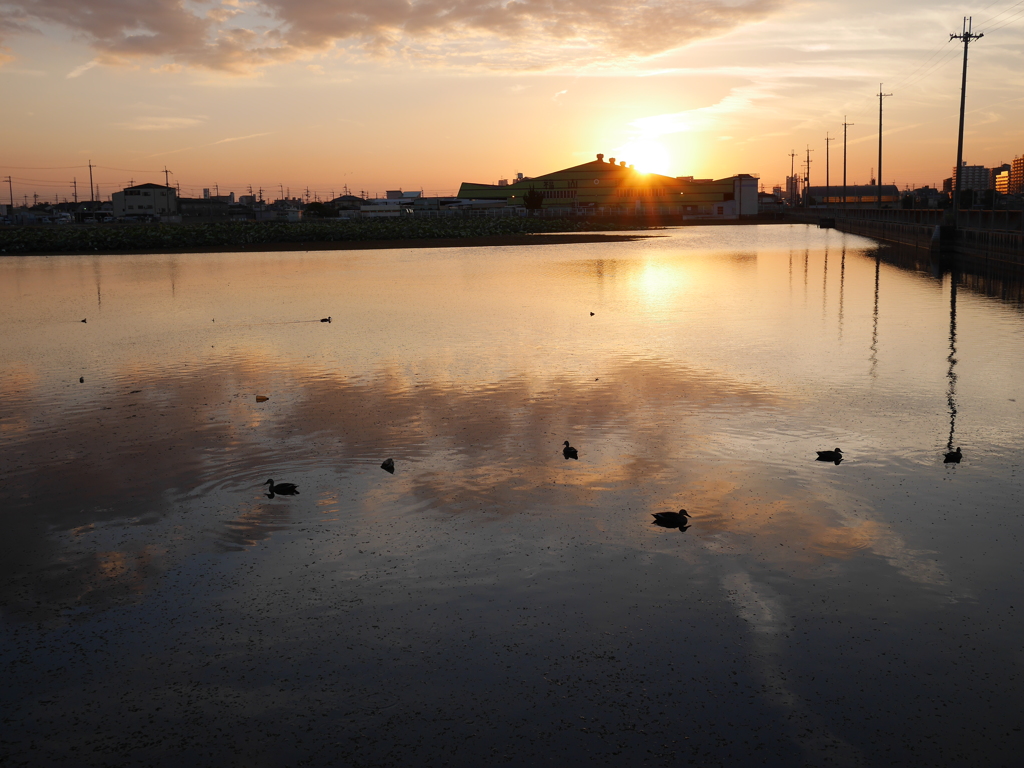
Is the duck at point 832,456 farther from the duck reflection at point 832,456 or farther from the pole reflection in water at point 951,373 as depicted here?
the pole reflection in water at point 951,373

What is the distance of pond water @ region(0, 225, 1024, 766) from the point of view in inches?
220

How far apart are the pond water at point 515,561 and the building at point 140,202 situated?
497 feet

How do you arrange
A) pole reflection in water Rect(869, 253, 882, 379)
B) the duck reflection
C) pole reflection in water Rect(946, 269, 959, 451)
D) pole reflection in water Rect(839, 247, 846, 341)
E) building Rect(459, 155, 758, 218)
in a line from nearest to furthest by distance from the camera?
the duck reflection, pole reflection in water Rect(946, 269, 959, 451), pole reflection in water Rect(869, 253, 882, 379), pole reflection in water Rect(839, 247, 846, 341), building Rect(459, 155, 758, 218)

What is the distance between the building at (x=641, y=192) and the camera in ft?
504

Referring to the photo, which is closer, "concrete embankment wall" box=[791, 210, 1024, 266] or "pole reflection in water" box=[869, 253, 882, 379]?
"pole reflection in water" box=[869, 253, 882, 379]

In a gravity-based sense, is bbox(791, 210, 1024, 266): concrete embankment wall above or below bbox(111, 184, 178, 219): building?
below

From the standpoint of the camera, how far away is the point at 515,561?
7969 millimetres

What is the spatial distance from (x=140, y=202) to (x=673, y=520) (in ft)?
546

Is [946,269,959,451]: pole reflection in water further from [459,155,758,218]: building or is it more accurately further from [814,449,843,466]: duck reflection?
[459,155,758,218]: building

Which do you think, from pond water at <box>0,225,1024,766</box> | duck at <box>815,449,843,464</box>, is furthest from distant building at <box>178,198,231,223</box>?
duck at <box>815,449,843,464</box>

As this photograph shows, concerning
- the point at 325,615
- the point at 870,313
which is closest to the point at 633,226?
the point at 870,313

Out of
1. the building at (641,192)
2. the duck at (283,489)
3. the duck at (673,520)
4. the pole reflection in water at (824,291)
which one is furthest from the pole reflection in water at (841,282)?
the building at (641,192)

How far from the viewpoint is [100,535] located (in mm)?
8773

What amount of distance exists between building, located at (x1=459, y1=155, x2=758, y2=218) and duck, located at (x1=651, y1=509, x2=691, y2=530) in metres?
145
